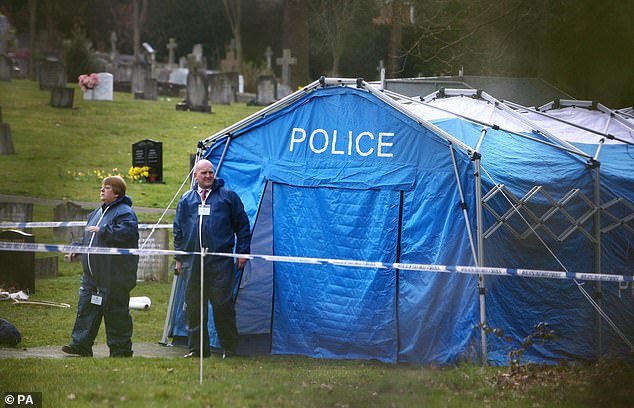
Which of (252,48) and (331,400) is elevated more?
(252,48)

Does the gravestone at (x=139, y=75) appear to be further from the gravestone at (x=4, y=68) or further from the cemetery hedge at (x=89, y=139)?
the gravestone at (x=4, y=68)

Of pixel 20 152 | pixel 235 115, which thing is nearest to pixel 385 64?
pixel 235 115

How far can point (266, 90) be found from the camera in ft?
113

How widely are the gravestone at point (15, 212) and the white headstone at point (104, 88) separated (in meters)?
15.5

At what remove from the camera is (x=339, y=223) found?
11.1m

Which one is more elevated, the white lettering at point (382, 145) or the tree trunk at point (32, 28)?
the tree trunk at point (32, 28)

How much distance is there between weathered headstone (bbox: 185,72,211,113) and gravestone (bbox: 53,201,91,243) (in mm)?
14866

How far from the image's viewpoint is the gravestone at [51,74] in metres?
32.4

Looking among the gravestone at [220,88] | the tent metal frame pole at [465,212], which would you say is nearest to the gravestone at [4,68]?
the gravestone at [220,88]

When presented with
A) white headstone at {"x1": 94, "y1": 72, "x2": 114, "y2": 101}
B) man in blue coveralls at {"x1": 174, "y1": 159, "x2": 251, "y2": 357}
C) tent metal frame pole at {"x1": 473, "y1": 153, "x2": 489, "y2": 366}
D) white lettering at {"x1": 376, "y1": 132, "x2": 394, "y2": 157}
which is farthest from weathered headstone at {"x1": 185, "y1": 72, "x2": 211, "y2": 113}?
tent metal frame pole at {"x1": 473, "y1": 153, "x2": 489, "y2": 366}

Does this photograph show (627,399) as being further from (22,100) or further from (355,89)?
(22,100)

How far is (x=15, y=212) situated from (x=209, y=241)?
7186 mm

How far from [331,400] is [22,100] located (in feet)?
78.8

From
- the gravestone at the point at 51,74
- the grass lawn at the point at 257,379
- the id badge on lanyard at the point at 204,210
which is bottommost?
the grass lawn at the point at 257,379
